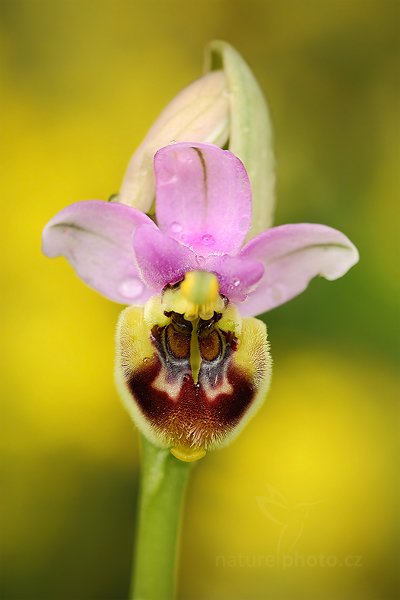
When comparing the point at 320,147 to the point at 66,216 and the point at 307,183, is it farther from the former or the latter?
the point at 66,216

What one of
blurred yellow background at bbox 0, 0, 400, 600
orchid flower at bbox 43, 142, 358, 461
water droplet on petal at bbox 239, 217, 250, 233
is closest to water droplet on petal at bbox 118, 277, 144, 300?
→ orchid flower at bbox 43, 142, 358, 461

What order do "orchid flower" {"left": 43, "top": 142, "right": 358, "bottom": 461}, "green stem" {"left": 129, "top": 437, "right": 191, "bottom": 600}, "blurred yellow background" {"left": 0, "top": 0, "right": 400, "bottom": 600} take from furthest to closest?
1. "blurred yellow background" {"left": 0, "top": 0, "right": 400, "bottom": 600}
2. "green stem" {"left": 129, "top": 437, "right": 191, "bottom": 600}
3. "orchid flower" {"left": 43, "top": 142, "right": 358, "bottom": 461}

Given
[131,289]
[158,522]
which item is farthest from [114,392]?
[131,289]

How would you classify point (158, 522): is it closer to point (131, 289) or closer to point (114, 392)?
point (131, 289)

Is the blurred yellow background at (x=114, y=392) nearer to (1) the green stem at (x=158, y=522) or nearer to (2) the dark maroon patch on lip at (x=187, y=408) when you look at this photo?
(1) the green stem at (x=158, y=522)

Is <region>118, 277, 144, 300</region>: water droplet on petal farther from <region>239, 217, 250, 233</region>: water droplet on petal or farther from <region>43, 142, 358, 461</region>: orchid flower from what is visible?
<region>239, 217, 250, 233</region>: water droplet on petal

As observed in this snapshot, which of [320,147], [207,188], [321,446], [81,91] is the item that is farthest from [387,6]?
[207,188]
